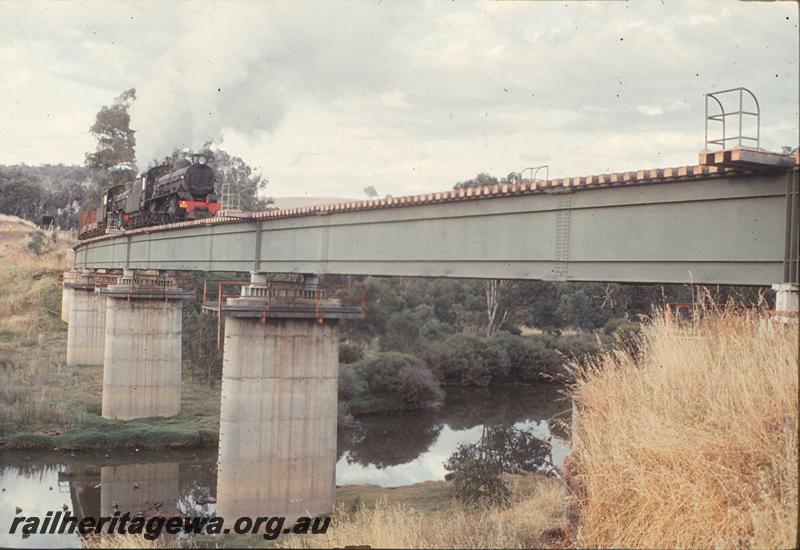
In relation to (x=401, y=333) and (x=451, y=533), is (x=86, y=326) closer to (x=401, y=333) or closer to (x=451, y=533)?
(x=401, y=333)

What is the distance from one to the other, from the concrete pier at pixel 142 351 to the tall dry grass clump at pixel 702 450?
25.0 metres

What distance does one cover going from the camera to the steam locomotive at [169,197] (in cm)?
3050

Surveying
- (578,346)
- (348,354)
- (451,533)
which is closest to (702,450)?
(451,533)

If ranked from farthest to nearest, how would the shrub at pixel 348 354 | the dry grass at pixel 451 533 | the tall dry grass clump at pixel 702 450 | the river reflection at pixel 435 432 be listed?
the shrub at pixel 348 354, the river reflection at pixel 435 432, the dry grass at pixel 451 533, the tall dry grass clump at pixel 702 450

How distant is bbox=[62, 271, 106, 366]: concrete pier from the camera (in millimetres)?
41531

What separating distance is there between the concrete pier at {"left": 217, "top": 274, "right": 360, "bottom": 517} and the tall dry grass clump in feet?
34.3

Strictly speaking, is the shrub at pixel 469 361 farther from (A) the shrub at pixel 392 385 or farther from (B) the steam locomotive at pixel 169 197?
(B) the steam locomotive at pixel 169 197

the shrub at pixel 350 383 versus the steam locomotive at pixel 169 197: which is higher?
the steam locomotive at pixel 169 197

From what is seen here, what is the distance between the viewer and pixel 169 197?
3186cm

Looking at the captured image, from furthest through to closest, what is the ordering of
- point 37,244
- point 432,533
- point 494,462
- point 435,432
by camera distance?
1. point 37,244
2. point 435,432
3. point 494,462
4. point 432,533

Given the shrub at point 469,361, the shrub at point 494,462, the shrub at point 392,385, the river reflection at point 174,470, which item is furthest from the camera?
the shrub at point 469,361

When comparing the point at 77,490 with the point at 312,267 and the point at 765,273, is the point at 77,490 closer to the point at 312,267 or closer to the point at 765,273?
the point at 312,267

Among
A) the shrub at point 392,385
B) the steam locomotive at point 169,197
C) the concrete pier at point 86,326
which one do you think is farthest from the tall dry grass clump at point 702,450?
the concrete pier at point 86,326

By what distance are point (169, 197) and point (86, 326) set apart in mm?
13940
